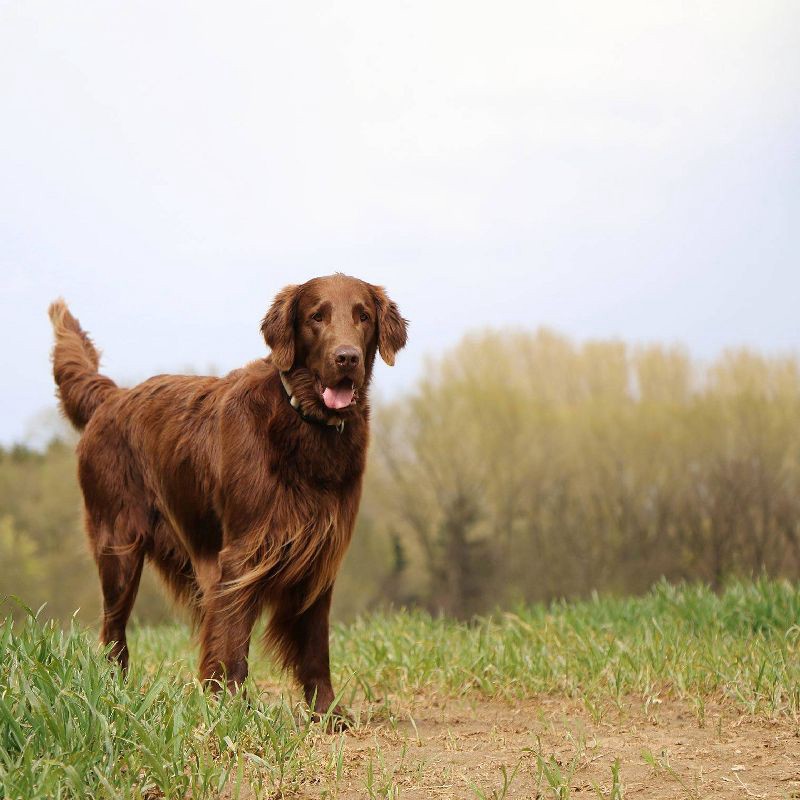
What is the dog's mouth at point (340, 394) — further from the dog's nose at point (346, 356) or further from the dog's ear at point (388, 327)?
the dog's ear at point (388, 327)

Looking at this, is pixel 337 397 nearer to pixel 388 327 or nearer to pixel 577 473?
pixel 388 327

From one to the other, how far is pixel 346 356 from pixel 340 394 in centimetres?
18

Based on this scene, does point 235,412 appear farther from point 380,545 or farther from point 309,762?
point 380,545

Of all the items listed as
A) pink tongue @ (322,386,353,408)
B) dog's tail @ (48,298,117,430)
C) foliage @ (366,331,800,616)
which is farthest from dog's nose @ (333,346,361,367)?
foliage @ (366,331,800,616)

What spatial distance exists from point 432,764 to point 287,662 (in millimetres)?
1058

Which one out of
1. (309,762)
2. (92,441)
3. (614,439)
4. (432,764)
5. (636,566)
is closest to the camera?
(309,762)

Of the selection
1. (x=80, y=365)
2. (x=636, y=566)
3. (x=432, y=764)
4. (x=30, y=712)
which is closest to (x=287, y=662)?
(x=432, y=764)

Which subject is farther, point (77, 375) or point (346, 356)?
point (77, 375)

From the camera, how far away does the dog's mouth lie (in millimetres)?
3883

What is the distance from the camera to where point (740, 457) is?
13.6 metres

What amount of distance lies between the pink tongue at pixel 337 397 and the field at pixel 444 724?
112 centimetres

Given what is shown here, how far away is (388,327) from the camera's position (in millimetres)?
4203

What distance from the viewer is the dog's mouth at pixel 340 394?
388 centimetres

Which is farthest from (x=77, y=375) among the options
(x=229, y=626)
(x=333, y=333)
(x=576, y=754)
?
(x=576, y=754)
